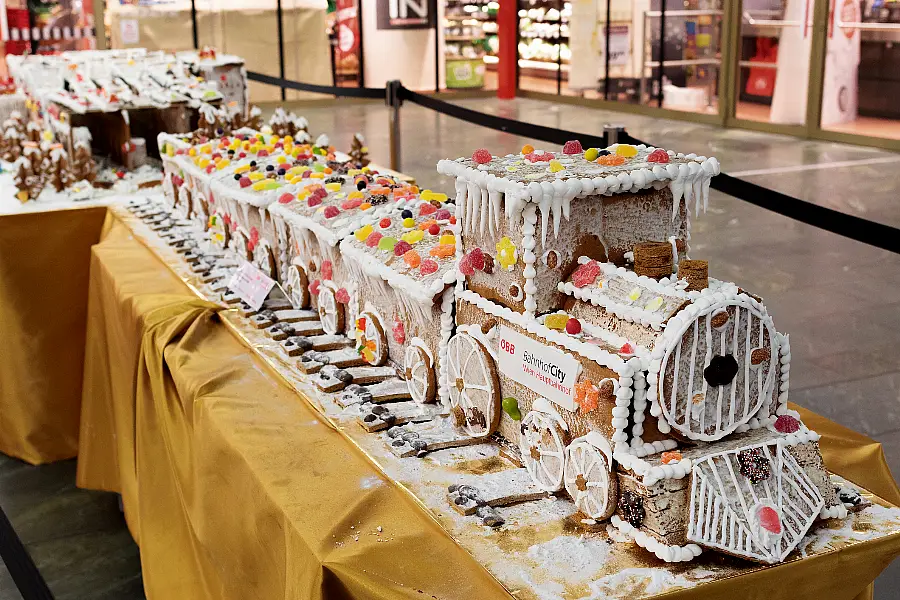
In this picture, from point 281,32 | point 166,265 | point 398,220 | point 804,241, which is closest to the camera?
point 398,220

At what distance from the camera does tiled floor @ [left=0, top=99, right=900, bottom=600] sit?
3992 mm

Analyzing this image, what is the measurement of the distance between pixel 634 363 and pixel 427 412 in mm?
754

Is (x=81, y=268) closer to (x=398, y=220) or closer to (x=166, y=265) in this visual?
(x=166, y=265)

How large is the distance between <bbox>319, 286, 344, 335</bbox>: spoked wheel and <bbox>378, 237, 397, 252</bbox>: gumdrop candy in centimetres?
35

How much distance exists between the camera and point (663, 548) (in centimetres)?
173

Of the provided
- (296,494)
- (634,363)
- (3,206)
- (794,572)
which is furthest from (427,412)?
(3,206)

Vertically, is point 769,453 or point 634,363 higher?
point 634,363

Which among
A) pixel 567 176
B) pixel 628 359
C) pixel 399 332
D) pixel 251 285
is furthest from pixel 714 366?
pixel 251 285

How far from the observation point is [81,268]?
4.42m

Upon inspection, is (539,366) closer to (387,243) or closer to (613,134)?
(387,243)

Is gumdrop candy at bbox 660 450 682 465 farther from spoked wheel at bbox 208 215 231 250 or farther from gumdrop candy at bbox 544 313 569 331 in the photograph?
spoked wheel at bbox 208 215 231 250

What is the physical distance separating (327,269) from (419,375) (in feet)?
2.03

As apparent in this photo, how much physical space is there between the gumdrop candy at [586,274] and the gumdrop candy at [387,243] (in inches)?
27.7

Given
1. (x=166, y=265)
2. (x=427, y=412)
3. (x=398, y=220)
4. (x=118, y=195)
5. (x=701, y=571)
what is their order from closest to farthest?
(x=701, y=571)
(x=427, y=412)
(x=398, y=220)
(x=166, y=265)
(x=118, y=195)
